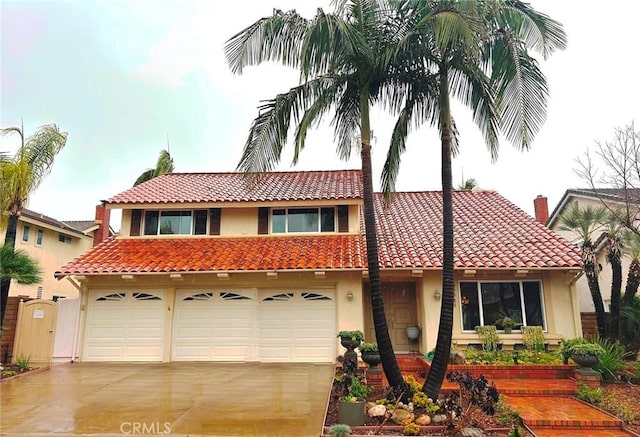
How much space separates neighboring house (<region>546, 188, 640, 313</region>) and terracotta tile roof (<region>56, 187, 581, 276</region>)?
2.20 meters

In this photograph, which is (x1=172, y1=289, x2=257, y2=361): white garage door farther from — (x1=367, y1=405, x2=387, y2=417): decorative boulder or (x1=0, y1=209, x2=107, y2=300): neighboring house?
(x1=0, y1=209, x2=107, y2=300): neighboring house

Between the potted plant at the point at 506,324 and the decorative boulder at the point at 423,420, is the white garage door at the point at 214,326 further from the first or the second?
the potted plant at the point at 506,324

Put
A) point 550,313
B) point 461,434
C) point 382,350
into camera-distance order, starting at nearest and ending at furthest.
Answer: point 461,434
point 382,350
point 550,313

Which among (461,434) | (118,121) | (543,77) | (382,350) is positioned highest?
(118,121)

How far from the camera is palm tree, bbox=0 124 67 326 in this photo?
11.0m

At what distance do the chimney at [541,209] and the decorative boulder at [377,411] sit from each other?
1498cm

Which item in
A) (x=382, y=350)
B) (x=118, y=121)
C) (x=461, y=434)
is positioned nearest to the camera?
(x=461, y=434)

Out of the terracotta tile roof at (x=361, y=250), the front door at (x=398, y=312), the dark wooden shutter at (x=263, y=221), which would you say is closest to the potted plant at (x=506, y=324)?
the terracotta tile roof at (x=361, y=250)

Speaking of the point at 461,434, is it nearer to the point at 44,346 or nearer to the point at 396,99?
the point at 396,99

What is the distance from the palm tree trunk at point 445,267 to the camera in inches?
284

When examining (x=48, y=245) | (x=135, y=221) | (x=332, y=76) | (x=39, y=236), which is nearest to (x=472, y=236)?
(x=332, y=76)

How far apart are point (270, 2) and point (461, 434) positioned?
8.47 meters

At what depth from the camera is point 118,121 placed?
16.2 m

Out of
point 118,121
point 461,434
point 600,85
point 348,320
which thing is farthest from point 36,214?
point 600,85
